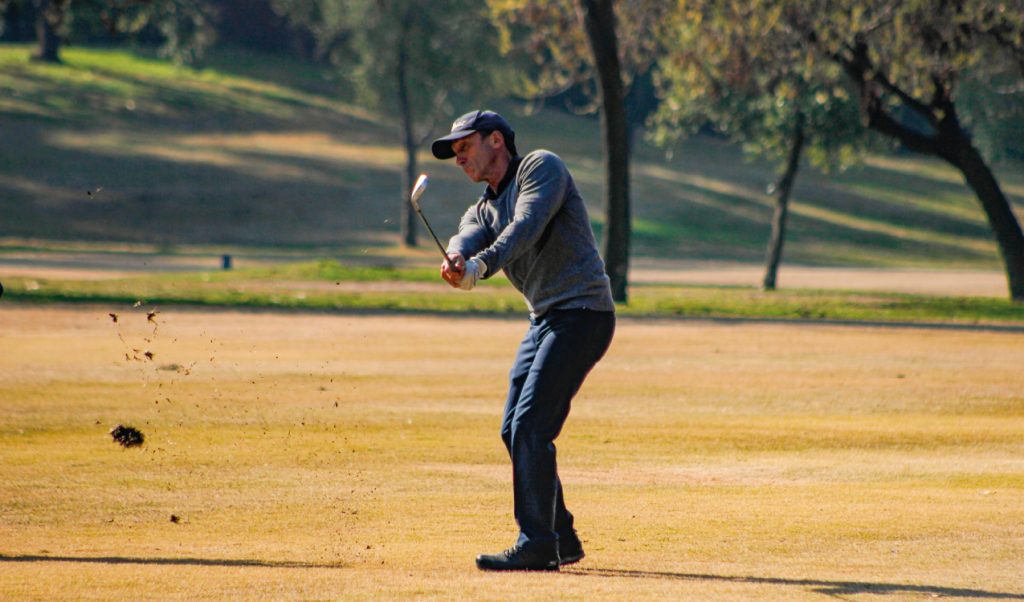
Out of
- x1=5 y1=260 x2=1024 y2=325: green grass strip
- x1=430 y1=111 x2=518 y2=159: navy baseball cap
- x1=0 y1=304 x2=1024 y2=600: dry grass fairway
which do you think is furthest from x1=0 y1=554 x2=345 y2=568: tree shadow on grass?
x1=5 y1=260 x2=1024 y2=325: green grass strip

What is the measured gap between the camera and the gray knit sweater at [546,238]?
7273mm

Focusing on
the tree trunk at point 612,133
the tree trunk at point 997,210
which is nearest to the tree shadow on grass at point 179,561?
the tree trunk at point 612,133

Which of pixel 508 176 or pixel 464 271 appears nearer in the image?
pixel 464 271

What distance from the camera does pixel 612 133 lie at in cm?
3008

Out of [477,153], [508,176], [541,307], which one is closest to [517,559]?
[541,307]

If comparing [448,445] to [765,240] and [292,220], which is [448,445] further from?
[765,240]

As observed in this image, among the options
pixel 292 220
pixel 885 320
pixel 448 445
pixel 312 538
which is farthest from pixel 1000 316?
pixel 292 220

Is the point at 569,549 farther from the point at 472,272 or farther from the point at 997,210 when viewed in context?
the point at 997,210

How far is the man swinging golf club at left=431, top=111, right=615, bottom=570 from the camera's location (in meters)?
7.46

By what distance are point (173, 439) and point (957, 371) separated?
10.3 meters

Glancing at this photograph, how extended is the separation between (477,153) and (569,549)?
1.97 m

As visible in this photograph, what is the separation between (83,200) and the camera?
6228 centimetres

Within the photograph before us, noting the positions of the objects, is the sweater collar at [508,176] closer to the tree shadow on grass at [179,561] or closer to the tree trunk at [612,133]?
the tree shadow on grass at [179,561]

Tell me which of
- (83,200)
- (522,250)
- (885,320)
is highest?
(522,250)
